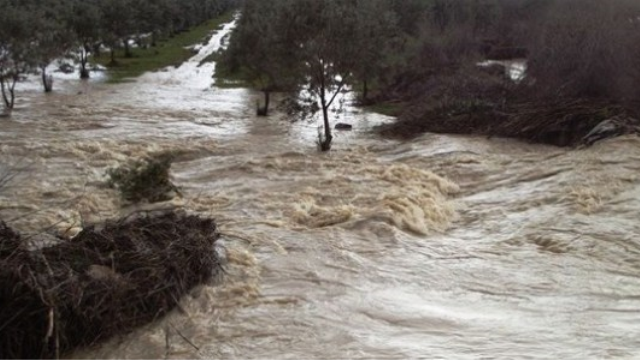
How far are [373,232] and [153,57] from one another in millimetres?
42078

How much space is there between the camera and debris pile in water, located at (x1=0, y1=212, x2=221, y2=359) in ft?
24.8

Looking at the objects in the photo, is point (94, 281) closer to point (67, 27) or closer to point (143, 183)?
point (143, 183)

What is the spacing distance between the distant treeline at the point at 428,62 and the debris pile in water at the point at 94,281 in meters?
12.6

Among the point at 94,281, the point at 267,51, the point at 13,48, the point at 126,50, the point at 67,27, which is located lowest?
the point at 94,281

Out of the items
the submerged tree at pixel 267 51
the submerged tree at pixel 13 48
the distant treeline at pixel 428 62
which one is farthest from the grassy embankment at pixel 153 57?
the distant treeline at pixel 428 62

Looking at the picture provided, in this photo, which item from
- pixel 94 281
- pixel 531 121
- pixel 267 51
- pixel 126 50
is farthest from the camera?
pixel 126 50

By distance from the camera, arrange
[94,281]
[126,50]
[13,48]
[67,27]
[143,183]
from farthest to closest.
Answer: [126,50] < [67,27] < [13,48] < [143,183] < [94,281]

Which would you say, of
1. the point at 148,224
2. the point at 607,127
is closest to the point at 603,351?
the point at 148,224

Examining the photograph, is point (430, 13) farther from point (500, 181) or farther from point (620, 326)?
point (620, 326)

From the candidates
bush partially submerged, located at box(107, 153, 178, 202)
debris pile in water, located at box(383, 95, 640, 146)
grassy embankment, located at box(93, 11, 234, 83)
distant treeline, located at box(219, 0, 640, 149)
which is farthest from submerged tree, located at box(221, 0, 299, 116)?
grassy embankment, located at box(93, 11, 234, 83)

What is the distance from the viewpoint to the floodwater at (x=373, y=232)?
27.6ft

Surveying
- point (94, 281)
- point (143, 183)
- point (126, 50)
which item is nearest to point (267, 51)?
point (143, 183)

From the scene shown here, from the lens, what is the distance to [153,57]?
5125 cm

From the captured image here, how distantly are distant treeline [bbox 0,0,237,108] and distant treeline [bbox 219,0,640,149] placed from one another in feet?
29.4
